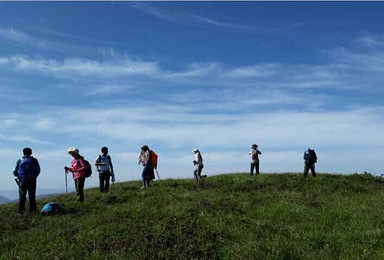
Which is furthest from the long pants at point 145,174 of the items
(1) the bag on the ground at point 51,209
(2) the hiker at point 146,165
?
(1) the bag on the ground at point 51,209

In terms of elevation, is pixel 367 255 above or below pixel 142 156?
below

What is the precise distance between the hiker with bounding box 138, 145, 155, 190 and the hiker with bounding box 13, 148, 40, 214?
7.36 meters

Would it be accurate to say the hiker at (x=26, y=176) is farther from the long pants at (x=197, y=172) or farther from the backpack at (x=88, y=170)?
the long pants at (x=197, y=172)

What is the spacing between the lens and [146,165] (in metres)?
23.9

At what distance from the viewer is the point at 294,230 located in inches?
447

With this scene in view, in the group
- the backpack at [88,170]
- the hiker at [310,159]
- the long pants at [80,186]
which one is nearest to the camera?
the long pants at [80,186]

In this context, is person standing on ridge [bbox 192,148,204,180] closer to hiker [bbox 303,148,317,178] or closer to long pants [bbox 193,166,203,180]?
long pants [bbox 193,166,203,180]

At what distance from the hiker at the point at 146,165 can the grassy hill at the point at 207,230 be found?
6.15 meters

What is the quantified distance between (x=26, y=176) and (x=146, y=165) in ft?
25.9

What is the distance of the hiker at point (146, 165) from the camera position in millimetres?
23969

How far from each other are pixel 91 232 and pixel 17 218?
5.09 metres

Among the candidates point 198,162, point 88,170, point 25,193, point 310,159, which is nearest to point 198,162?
point 198,162

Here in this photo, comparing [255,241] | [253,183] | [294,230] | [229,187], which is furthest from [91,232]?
[253,183]

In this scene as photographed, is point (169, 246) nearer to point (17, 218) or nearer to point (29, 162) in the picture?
point (17, 218)
